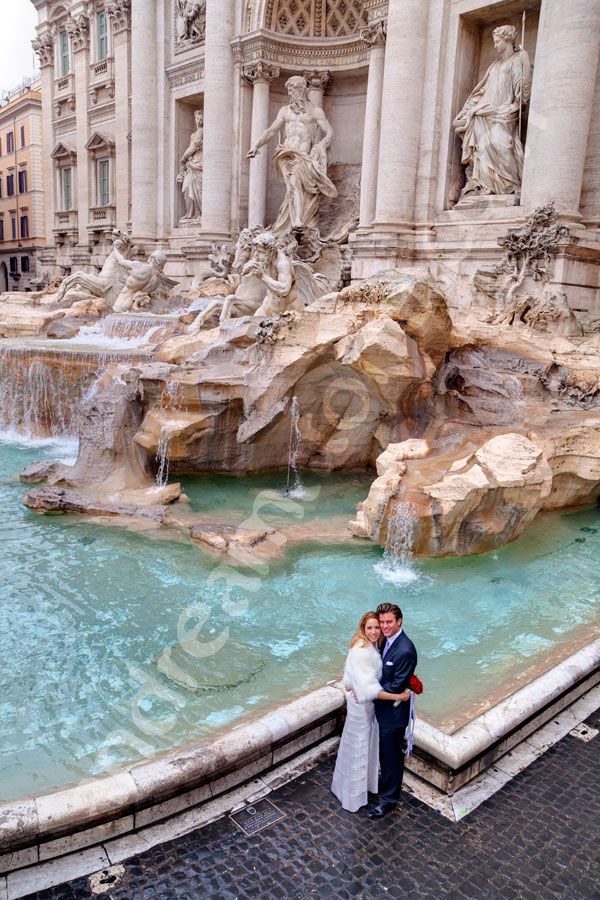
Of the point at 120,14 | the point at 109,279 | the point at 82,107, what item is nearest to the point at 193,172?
the point at 109,279

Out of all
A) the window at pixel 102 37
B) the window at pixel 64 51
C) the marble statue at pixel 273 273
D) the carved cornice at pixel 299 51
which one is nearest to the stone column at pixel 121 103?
the window at pixel 102 37

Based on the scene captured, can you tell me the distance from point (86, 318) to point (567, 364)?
9350 millimetres

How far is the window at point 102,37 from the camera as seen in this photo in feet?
73.7

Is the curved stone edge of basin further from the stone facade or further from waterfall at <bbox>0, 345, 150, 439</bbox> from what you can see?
the stone facade

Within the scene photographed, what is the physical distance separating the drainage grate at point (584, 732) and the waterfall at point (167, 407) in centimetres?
527

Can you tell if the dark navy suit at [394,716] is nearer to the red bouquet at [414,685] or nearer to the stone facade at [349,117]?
the red bouquet at [414,685]

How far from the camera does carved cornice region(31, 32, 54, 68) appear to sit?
25.3 m

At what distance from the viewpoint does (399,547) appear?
5.95 m

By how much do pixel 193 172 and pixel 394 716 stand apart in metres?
18.3

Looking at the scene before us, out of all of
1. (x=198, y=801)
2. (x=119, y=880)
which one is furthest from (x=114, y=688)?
(x=119, y=880)

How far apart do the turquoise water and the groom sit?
733 millimetres

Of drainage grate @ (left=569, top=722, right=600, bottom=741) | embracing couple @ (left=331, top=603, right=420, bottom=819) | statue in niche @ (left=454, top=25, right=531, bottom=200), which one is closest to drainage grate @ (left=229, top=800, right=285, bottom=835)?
embracing couple @ (left=331, top=603, right=420, bottom=819)

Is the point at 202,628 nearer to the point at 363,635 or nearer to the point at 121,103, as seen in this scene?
the point at 363,635

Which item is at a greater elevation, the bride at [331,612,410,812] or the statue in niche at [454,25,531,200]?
the statue in niche at [454,25,531,200]
